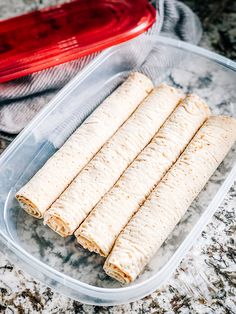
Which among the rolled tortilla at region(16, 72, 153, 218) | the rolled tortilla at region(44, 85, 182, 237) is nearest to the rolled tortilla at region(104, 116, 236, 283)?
the rolled tortilla at region(44, 85, 182, 237)

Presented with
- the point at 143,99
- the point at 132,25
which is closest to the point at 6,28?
the point at 132,25

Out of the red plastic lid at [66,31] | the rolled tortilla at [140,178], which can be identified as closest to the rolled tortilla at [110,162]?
the rolled tortilla at [140,178]

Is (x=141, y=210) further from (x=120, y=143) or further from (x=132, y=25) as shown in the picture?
(x=132, y=25)

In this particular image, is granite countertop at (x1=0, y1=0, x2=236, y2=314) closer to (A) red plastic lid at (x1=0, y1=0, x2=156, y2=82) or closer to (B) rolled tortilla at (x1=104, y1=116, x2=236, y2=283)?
(B) rolled tortilla at (x1=104, y1=116, x2=236, y2=283)

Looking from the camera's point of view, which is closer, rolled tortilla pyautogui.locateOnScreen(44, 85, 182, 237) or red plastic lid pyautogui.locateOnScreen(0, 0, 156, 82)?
rolled tortilla pyautogui.locateOnScreen(44, 85, 182, 237)

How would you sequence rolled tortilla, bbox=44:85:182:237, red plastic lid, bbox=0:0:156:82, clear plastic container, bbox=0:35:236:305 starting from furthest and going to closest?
red plastic lid, bbox=0:0:156:82 < rolled tortilla, bbox=44:85:182:237 < clear plastic container, bbox=0:35:236:305

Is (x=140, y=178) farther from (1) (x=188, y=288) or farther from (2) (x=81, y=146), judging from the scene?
(1) (x=188, y=288)

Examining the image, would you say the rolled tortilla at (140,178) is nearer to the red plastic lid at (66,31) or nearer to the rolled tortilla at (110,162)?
the rolled tortilla at (110,162)
